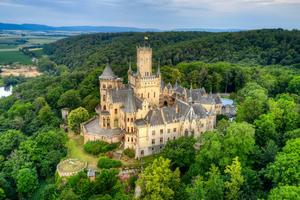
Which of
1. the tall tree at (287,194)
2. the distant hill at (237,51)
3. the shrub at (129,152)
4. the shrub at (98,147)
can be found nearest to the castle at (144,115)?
the shrub at (129,152)

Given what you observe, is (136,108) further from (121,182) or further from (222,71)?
(222,71)

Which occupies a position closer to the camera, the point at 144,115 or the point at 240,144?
the point at 240,144

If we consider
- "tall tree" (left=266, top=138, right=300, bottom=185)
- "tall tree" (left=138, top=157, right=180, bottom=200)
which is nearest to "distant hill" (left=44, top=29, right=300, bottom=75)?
"tall tree" (left=138, top=157, right=180, bottom=200)

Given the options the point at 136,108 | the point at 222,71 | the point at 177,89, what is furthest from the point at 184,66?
the point at 136,108

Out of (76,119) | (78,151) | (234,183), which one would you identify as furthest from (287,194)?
(76,119)

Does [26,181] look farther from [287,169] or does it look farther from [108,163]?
[287,169]

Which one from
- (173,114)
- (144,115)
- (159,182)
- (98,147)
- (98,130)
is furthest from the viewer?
(98,130)

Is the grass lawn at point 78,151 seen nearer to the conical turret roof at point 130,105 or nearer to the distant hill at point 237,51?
the conical turret roof at point 130,105

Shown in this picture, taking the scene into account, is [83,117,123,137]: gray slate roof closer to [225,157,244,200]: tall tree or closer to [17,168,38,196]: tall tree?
[17,168,38,196]: tall tree
